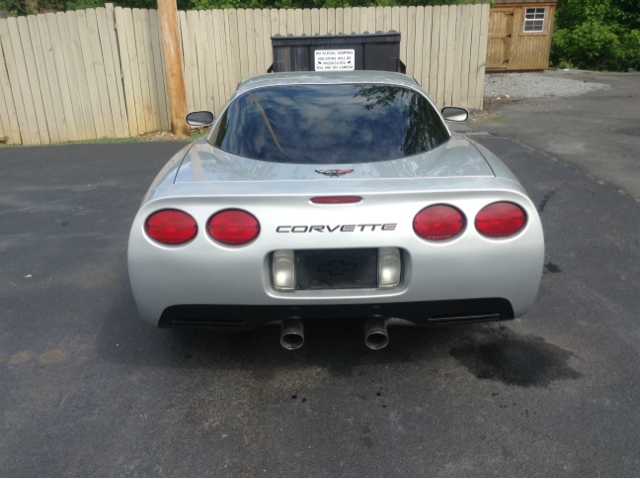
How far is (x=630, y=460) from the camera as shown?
235 cm

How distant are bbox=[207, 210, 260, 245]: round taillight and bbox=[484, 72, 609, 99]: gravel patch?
13.3 m

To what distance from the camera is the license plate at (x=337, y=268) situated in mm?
2609

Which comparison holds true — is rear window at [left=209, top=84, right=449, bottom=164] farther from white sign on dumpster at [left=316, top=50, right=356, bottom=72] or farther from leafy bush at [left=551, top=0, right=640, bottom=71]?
leafy bush at [left=551, top=0, right=640, bottom=71]

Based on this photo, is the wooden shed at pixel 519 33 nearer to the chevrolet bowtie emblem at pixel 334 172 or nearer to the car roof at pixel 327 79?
the car roof at pixel 327 79

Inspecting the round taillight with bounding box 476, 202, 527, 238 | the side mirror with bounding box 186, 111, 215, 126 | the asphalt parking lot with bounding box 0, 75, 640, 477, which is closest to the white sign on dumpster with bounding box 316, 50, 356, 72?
the side mirror with bounding box 186, 111, 215, 126

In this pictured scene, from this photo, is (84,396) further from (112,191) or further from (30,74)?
(30,74)

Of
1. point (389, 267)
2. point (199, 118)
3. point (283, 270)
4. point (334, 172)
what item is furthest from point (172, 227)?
point (199, 118)

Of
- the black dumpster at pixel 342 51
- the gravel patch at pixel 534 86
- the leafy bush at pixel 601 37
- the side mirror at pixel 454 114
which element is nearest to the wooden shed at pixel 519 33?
the gravel patch at pixel 534 86

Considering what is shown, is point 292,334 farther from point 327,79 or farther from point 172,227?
point 327,79

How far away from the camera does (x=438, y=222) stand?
2578 mm

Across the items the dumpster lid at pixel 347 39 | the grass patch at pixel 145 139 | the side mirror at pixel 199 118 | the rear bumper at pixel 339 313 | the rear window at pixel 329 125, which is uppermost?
the dumpster lid at pixel 347 39

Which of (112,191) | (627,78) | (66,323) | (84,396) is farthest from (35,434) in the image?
(627,78)

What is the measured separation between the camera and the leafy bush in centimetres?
2211

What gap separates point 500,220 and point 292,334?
3.67ft
